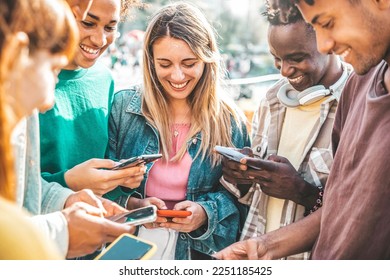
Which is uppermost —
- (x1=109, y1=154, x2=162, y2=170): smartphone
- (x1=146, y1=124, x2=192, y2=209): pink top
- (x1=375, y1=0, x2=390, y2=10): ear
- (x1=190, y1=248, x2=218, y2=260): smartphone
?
(x1=375, y1=0, x2=390, y2=10): ear

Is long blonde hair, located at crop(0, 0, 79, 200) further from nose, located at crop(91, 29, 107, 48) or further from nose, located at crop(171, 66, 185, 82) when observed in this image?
nose, located at crop(171, 66, 185, 82)

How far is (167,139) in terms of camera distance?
7.19 feet

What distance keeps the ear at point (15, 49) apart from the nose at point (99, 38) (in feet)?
3.47

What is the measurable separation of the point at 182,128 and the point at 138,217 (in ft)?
2.19

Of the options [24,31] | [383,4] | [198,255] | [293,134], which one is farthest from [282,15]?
[24,31]

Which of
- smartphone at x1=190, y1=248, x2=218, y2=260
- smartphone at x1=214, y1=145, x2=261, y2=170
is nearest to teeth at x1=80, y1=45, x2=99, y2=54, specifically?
smartphone at x1=214, y1=145, x2=261, y2=170

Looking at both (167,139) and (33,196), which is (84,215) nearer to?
(33,196)

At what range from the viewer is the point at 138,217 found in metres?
1.64

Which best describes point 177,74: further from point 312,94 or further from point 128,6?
point 312,94

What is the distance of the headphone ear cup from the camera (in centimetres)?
195

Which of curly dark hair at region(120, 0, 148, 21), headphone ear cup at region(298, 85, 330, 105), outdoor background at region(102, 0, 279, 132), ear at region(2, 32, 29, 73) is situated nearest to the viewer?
ear at region(2, 32, 29, 73)

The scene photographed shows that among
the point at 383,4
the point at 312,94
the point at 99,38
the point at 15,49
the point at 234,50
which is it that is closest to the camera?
the point at 15,49

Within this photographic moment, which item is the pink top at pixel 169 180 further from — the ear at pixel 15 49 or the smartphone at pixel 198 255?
the ear at pixel 15 49

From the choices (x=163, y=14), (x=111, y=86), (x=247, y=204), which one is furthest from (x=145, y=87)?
(x=247, y=204)
